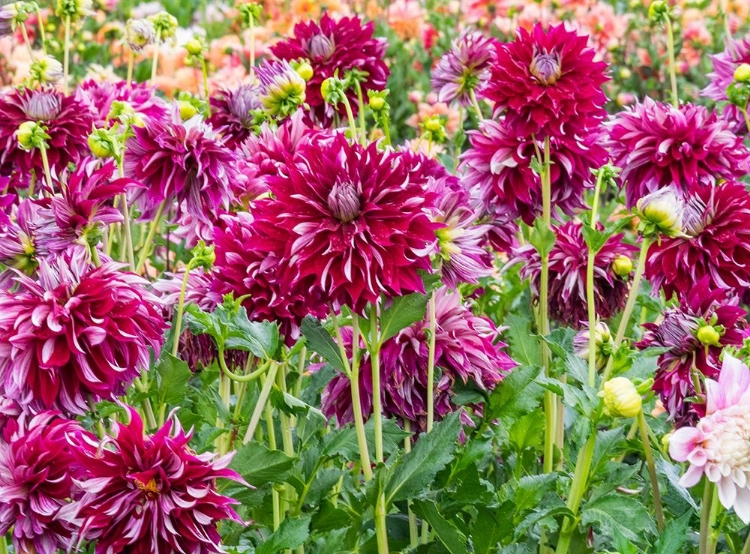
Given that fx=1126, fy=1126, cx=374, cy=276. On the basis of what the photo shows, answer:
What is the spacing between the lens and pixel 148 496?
1.13 m

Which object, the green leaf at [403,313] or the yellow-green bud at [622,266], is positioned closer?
the green leaf at [403,313]

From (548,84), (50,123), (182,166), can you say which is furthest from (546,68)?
(50,123)

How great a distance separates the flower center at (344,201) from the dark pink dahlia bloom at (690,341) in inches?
22.1

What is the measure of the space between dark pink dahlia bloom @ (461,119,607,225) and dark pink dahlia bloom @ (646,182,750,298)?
0.18 meters

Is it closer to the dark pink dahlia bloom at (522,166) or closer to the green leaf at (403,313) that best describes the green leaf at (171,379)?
the green leaf at (403,313)

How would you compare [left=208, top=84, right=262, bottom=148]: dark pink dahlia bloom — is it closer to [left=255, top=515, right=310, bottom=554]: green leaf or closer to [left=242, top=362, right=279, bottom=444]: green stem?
[left=242, top=362, right=279, bottom=444]: green stem

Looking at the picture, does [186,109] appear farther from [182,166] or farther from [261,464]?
[261,464]

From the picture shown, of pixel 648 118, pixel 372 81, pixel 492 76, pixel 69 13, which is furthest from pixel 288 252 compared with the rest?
pixel 69 13

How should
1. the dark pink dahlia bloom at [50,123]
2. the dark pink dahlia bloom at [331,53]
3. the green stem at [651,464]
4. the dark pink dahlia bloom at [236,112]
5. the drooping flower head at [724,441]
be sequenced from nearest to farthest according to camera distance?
the drooping flower head at [724,441] → the green stem at [651,464] → the dark pink dahlia bloom at [50,123] → the dark pink dahlia bloom at [236,112] → the dark pink dahlia bloom at [331,53]

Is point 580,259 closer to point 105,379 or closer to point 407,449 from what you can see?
point 407,449

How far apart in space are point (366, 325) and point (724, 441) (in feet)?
1.53

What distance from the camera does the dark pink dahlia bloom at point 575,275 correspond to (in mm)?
1821

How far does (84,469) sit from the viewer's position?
1.21 meters

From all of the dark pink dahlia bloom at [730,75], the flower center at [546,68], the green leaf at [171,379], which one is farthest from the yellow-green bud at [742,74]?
the green leaf at [171,379]
